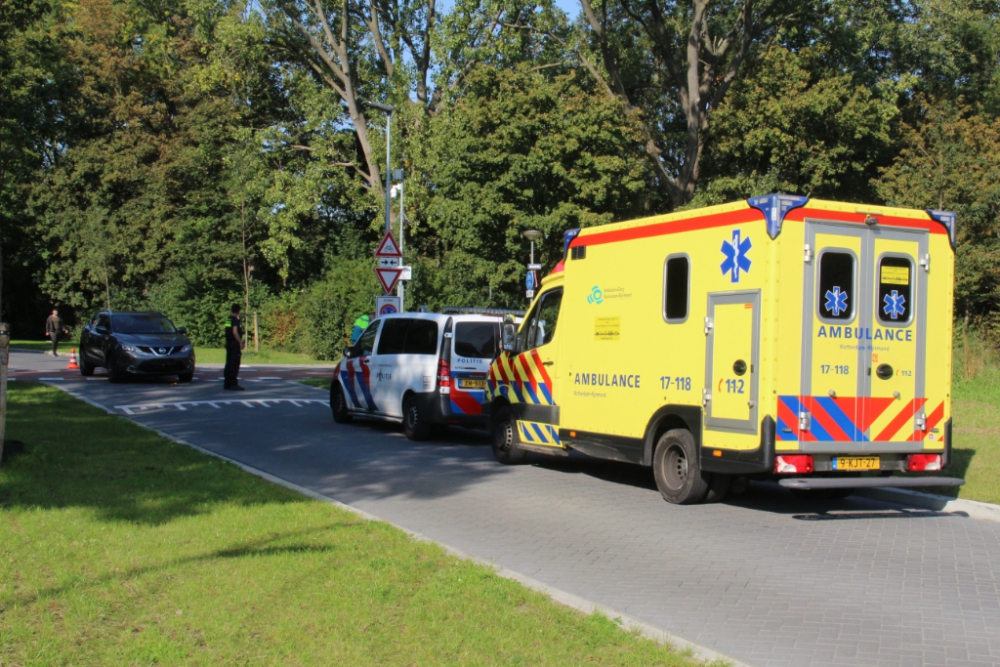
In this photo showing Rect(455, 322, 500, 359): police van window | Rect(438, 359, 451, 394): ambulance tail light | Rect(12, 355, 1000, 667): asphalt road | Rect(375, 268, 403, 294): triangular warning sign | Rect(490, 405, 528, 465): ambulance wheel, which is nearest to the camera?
Rect(12, 355, 1000, 667): asphalt road

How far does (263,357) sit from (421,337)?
952 inches

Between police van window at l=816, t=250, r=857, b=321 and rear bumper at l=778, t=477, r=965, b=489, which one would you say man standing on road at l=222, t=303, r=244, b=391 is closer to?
rear bumper at l=778, t=477, r=965, b=489

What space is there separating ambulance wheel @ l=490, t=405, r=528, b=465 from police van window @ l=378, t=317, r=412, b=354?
3056 mm

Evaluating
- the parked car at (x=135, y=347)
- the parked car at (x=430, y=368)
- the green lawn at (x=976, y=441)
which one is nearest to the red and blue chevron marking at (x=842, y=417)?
the green lawn at (x=976, y=441)

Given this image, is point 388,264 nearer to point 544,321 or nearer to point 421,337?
point 421,337

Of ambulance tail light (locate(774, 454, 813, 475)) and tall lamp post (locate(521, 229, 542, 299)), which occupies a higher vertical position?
tall lamp post (locate(521, 229, 542, 299))

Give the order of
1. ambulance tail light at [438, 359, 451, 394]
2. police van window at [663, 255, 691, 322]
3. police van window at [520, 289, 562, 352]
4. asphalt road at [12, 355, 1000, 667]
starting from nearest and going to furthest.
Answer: asphalt road at [12, 355, 1000, 667], police van window at [663, 255, 691, 322], police van window at [520, 289, 562, 352], ambulance tail light at [438, 359, 451, 394]

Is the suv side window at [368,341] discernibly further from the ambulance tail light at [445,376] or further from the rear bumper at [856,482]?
the rear bumper at [856,482]

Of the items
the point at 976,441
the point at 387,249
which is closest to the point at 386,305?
the point at 387,249

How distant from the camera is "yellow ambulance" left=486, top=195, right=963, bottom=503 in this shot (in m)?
8.97

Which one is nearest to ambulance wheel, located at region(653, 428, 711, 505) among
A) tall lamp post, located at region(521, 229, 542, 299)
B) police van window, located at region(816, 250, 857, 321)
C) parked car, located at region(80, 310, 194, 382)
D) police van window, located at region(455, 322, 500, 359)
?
police van window, located at region(816, 250, 857, 321)

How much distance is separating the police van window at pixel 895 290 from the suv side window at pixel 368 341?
905 cm

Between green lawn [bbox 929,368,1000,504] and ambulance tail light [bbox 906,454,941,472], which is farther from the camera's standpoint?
green lawn [bbox 929,368,1000,504]

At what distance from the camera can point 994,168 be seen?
25797 millimetres
